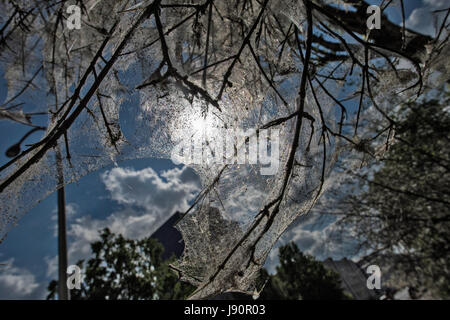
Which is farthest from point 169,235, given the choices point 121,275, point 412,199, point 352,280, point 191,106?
point 352,280

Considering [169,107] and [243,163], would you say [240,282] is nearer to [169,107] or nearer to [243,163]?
[243,163]

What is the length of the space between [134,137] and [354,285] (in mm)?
30756

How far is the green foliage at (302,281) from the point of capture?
18641 mm

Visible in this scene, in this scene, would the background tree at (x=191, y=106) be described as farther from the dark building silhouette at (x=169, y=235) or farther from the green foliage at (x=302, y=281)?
the green foliage at (x=302, y=281)

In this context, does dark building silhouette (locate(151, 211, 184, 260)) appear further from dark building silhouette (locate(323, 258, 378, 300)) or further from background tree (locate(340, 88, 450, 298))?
dark building silhouette (locate(323, 258, 378, 300))

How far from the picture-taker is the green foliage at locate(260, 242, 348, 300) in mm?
18641

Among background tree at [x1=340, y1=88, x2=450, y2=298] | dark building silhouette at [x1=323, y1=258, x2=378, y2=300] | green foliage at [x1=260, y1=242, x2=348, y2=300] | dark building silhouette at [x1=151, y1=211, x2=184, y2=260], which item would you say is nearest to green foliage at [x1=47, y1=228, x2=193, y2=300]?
dark building silhouette at [x1=151, y1=211, x2=184, y2=260]

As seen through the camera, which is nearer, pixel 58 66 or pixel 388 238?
pixel 58 66

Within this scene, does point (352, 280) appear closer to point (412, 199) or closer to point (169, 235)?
point (169, 235)

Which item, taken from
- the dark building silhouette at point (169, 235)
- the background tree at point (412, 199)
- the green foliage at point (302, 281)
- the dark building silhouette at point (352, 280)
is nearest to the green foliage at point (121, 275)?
the dark building silhouette at point (169, 235)
